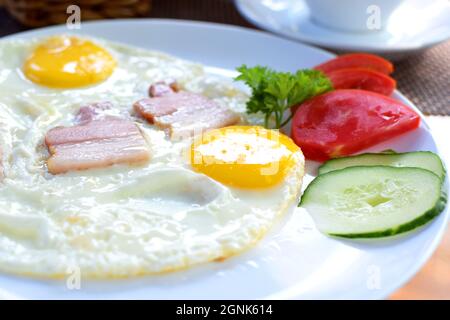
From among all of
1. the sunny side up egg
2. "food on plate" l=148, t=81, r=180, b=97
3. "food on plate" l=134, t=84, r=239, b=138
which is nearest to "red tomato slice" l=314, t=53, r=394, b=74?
the sunny side up egg

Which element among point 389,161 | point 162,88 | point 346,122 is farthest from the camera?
point 162,88

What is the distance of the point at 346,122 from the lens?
3.27m

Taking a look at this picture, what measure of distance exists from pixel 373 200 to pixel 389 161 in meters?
0.43

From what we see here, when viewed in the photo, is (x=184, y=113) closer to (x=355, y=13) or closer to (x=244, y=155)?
(x=244, y=155)

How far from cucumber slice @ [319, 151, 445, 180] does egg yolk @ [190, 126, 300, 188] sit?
204 mm

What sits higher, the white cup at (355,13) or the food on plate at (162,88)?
the white cup at (355,13)

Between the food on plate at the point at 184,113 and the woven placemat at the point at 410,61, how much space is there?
1447 millimetres

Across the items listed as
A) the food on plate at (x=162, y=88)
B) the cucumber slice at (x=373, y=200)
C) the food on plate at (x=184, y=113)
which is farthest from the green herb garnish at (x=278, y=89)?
the cucumber slice at (x=373, y=200)

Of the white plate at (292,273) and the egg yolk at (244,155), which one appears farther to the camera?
the egg yolk at (244,155)

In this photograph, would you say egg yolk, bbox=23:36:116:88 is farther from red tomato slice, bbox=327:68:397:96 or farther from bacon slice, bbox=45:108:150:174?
red tomato slice, bbox=327:68:397:96

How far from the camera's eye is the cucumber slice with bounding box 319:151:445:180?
3.05 m

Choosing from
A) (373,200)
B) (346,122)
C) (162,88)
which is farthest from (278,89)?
(373,200)

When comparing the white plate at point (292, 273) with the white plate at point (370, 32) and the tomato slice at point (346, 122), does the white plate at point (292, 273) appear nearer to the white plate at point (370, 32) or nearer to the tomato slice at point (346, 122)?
the tomato slice at point (346, 122)

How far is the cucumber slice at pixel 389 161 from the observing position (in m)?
3.05
